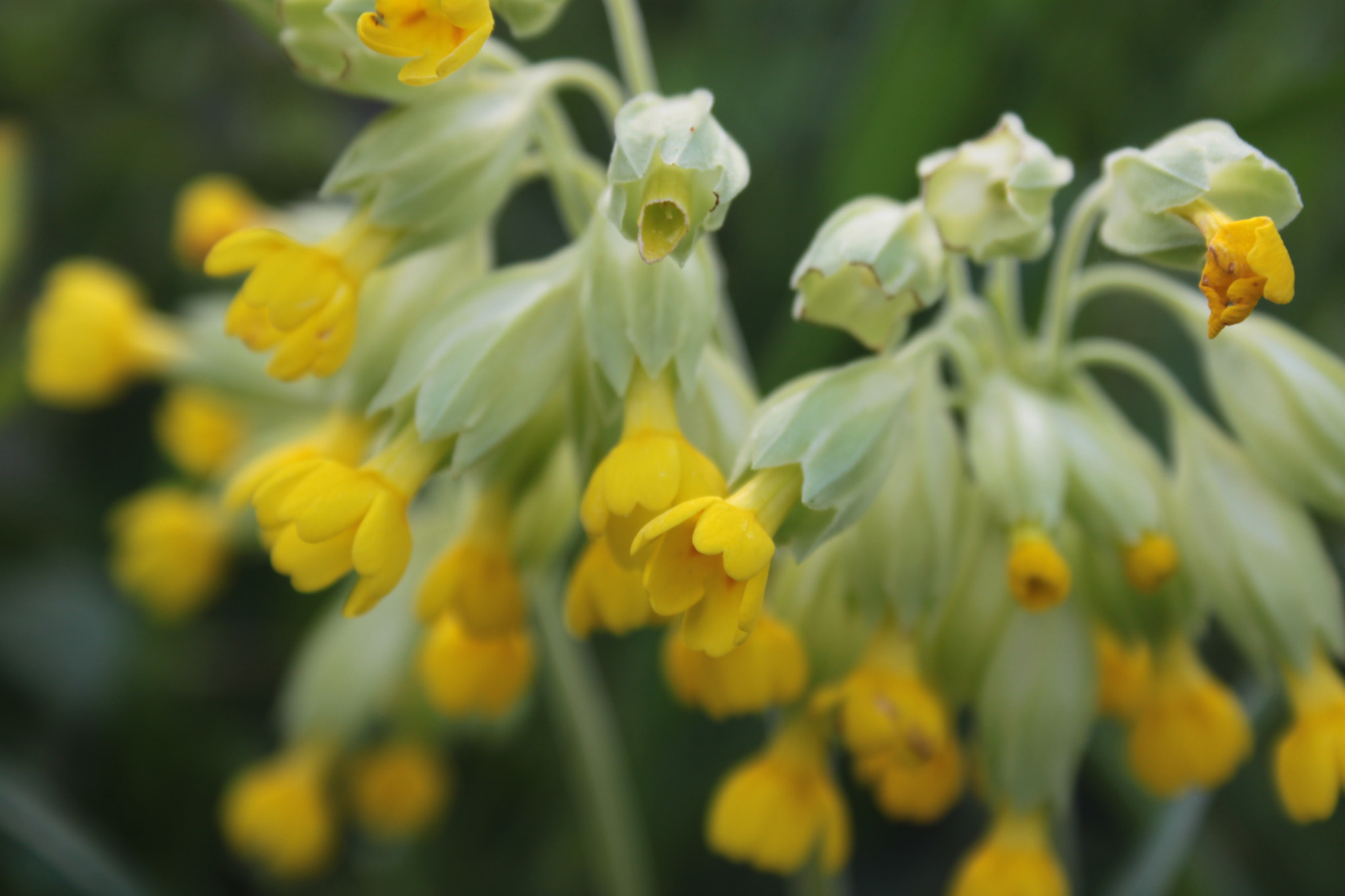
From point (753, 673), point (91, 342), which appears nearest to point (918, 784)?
point (753, 673)

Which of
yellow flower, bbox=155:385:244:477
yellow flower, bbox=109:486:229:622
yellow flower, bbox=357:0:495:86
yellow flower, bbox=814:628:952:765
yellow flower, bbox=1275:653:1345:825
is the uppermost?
yellow flower, bbox=357:0:495:86

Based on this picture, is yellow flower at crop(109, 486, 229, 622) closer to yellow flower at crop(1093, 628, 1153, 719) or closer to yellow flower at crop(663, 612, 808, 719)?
yellow flower at crop(663, 612, 808, 719)

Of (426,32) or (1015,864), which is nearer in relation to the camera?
(426,32)

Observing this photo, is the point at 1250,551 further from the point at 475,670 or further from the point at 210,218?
the point at 210,218

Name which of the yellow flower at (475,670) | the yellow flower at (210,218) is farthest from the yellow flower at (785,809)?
the yellow flower at (210,218)

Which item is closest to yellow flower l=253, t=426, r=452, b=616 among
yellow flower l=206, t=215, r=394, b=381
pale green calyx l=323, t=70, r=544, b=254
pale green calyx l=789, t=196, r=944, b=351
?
yellow flower l=206, t=215, r=394, b=381

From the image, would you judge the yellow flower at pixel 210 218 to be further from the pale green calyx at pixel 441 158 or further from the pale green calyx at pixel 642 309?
the pale green calyx at pixel 642 309

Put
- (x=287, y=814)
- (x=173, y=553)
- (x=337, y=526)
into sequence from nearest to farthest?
(x=337, y=526) → (x=287, y=814) → (x=173, y=553)

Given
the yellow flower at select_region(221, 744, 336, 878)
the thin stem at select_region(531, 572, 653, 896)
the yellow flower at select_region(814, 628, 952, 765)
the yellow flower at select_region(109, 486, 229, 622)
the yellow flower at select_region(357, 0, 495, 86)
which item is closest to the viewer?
the yellow flower at select_region(357, 0, 495, 86)
